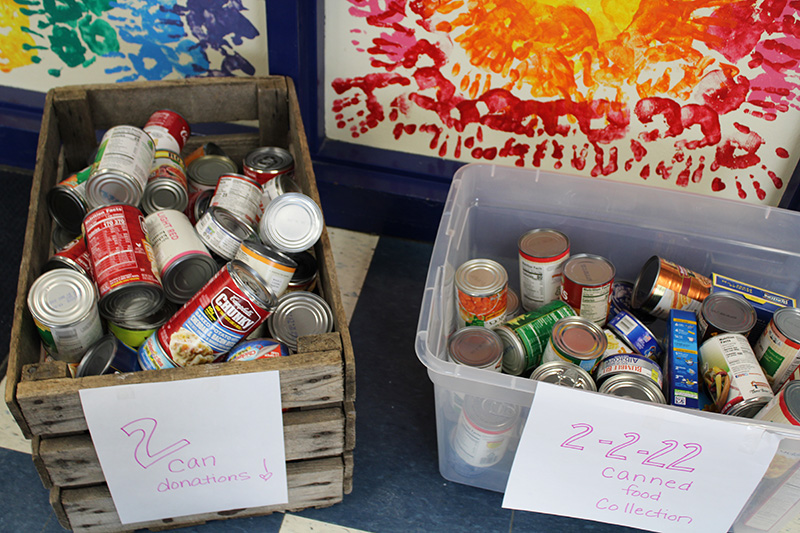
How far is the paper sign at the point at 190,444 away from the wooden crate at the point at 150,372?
0.02 meters

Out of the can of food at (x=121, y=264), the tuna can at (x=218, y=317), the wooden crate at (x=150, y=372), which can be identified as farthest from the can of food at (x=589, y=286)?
the can of food at (x=121, y=264)

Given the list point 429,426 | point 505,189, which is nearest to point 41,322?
point 429,426

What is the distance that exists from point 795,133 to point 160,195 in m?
1.25

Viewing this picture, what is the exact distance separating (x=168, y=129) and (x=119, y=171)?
0.21 meters

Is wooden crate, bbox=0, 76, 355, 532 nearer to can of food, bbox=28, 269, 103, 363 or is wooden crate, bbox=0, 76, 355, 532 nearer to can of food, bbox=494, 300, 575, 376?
can of food, bbox=28, 269, 103, 363

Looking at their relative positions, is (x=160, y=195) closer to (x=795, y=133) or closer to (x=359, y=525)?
(x=359, y=525)

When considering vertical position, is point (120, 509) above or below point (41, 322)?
below

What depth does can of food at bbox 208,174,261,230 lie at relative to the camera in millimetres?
1190

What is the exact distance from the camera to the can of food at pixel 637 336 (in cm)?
119

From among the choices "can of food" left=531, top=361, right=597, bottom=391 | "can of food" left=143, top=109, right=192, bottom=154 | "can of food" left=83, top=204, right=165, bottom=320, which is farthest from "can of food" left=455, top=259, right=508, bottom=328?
"can of food" left=143, top=109, right=192, bottom=154

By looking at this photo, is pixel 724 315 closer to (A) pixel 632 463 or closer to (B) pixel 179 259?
(A) pixel 632 463

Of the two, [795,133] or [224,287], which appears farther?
[795,133]

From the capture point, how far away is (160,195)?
125cm

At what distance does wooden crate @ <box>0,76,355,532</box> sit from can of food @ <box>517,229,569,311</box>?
1.25 ft
